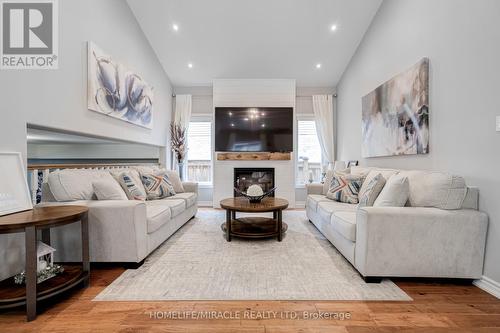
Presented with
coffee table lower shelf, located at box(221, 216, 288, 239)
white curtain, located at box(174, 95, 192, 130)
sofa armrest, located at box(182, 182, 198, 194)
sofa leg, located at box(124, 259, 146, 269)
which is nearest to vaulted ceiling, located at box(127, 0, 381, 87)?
white curtain, located at box(174, 95, 192, 130)

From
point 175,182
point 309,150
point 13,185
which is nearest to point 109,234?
point 13,185

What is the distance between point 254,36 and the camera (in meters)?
4.38

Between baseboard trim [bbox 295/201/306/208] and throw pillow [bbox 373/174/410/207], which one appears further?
baseboard trim [bbox 295/201/306/208]

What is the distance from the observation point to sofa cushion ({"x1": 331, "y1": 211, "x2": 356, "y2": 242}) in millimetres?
2268

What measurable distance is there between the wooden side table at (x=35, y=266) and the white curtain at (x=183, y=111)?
374 cm

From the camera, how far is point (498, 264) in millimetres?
1933

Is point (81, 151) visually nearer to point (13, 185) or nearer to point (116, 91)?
point (116, 91)

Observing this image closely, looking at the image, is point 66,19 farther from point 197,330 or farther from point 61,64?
point 197,330

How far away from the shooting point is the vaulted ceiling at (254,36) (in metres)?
3.87

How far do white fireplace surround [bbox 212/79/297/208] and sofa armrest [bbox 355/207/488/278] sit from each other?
10.7 ft

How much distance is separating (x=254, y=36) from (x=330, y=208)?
10.7 feet

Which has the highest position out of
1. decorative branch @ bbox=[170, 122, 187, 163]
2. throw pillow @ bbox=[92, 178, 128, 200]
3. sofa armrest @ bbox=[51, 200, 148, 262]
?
decorative branch @ bbox=[170, 122, 187, 163]

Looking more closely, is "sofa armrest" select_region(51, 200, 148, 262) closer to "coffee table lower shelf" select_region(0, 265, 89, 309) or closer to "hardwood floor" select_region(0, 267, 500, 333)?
"coffee table lower shelf" select_region(0, 265, 89, 309)

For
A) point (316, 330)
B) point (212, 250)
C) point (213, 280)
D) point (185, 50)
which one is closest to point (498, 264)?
point (316, 330)
